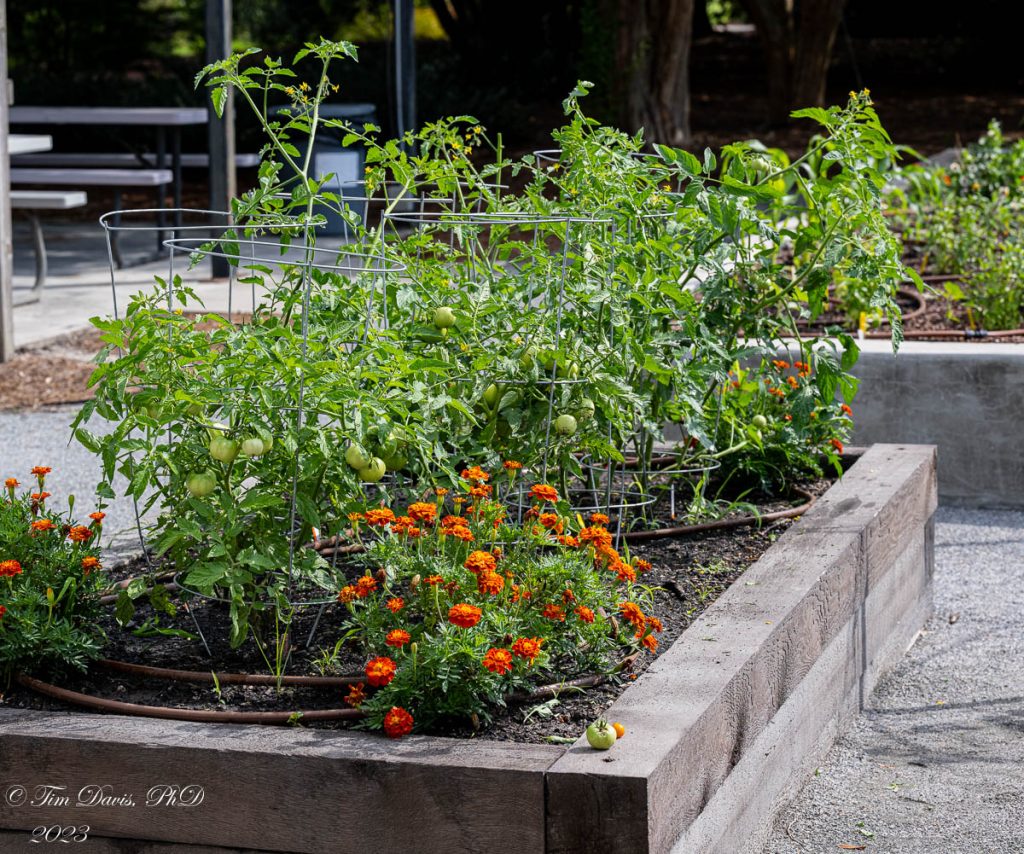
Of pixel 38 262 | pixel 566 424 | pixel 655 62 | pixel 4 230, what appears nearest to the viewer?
pixel 566 424

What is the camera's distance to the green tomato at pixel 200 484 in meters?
2.61

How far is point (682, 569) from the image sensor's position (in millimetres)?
3525

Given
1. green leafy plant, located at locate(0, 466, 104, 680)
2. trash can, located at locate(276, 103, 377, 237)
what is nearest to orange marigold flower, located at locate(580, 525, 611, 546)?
green leafy plant, located at locate(0, 466, 104, 680)

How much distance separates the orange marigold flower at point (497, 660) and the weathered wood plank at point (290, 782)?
12cm

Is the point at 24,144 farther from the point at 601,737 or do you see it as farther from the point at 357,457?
the point at 601,737

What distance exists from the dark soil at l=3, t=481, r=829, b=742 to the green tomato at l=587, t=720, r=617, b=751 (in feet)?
0.74

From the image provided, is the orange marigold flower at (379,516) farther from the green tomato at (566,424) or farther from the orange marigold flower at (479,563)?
the green tomato at (566,424)

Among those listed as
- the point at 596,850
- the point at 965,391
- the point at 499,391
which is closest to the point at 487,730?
the point at 596,850

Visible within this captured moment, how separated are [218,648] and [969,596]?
2732mm

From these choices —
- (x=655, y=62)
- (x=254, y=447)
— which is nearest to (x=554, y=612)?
(x=254, y=447)

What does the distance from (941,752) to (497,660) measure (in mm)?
1623

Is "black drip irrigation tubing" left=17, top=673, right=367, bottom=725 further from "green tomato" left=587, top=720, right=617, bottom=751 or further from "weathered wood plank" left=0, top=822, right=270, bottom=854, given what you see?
"green tomato" left=587, top=720, right=617, bottom=751

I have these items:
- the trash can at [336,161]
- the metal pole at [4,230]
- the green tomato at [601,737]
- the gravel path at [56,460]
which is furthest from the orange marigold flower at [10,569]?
the trash can at [336,161]

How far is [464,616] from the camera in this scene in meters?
2.31
